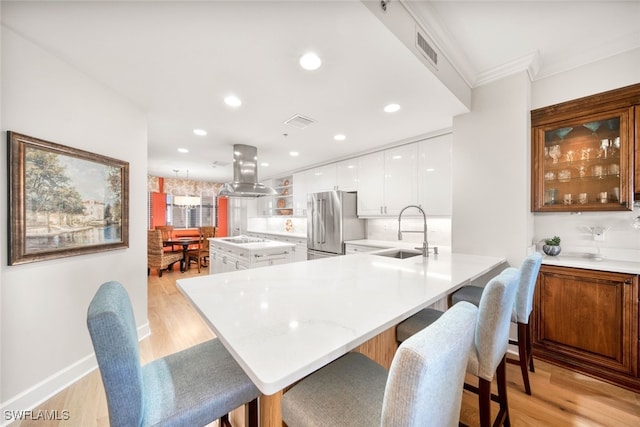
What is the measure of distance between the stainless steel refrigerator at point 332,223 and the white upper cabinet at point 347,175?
193 millimetres

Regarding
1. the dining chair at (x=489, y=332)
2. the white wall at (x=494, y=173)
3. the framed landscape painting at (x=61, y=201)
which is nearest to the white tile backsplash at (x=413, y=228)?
the white wall at (x=494, y=173)

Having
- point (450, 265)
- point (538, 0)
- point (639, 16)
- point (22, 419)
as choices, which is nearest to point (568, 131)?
point (639, 16)

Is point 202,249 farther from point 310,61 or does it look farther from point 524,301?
point 524,301

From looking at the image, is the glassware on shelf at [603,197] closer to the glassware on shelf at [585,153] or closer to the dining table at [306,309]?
the glassware on shelf at [585,153]

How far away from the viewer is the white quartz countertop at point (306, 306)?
65 cm

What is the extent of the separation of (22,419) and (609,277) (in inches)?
161

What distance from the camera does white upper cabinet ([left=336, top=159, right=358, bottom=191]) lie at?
4230mm

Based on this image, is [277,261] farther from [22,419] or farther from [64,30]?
[64,30]

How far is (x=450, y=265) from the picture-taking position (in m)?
1.84

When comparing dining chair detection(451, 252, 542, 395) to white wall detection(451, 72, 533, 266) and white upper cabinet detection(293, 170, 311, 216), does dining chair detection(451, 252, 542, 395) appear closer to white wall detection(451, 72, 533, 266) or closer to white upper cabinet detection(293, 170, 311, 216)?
white wall detection(451, 72, 533, 266)

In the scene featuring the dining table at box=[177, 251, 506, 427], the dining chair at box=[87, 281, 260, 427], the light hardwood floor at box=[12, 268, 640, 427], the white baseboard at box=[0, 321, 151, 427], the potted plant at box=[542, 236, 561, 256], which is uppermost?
the potted plant at box=[542, 236, 561, 256]

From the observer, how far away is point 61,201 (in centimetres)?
174

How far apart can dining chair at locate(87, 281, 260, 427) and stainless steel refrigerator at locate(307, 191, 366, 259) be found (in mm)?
3117

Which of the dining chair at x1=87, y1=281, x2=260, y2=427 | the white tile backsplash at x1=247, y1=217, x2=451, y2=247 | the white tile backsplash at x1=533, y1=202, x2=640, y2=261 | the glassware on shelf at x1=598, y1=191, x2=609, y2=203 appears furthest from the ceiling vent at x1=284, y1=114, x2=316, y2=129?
the glassware on shelf at x1=598, y1=191, x2=609, y2=203
